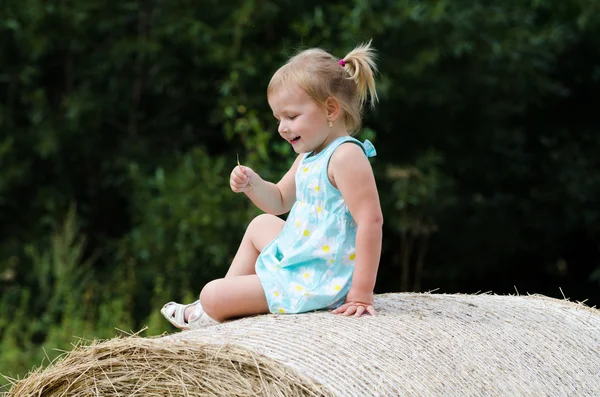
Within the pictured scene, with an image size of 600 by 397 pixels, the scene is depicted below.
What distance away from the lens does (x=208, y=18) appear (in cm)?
813

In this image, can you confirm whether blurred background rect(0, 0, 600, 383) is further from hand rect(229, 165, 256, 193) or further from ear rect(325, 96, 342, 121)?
ear rect(325, 96, 342, 121)

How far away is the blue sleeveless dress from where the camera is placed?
3.48 meters

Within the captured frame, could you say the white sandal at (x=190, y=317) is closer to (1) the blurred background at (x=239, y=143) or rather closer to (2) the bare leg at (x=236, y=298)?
(2) the bare leg at (x=236, y=298)

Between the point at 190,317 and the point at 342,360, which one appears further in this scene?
the point at 190,317

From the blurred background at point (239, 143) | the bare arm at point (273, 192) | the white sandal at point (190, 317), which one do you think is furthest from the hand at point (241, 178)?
the blurred background at point (239, 143)

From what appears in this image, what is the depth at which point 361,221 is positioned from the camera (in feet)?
11.2

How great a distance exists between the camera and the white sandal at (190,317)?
12.1ft

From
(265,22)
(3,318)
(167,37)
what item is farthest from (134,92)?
(3,318)

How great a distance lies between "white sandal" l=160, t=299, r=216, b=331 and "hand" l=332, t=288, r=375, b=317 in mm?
527

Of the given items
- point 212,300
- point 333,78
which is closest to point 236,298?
point 212,300

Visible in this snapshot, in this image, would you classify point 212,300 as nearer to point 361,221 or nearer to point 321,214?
point 321,214

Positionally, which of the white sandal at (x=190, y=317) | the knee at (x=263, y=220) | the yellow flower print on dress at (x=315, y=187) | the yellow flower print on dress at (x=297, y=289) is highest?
the yellow flower print on dress at (x=315, y=187)

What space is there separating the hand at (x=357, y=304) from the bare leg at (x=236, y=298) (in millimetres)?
294

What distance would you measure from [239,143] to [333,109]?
469 cm
